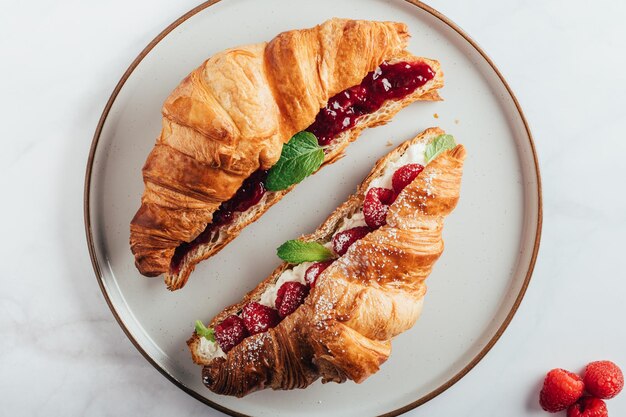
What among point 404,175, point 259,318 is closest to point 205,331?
point 259,318

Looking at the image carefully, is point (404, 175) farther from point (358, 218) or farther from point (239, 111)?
point (239, 111)

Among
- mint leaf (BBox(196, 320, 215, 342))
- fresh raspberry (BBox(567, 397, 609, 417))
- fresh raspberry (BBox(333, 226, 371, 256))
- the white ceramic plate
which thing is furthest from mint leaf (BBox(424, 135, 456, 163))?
fresh raspberry (BBox(567, 397, 609, 417))

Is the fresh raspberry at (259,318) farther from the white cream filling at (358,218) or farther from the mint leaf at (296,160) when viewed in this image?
the mint leaf at (296,160)

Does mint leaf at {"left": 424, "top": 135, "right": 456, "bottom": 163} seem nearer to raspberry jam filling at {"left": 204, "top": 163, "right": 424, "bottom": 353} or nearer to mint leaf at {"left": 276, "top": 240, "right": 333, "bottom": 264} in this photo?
raspberry jam filling at {"left": 204, "top": 163, "right": 424, "bottom": 353}

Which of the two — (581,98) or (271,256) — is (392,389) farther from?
(581,98)

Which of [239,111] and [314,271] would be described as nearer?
[239,111]

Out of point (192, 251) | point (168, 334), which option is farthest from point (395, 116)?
point (168, 334)

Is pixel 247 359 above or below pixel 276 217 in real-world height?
below

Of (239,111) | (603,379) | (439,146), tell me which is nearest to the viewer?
(239,111)
